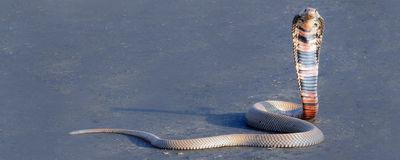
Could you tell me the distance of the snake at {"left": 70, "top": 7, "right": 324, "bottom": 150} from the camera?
13.0 m

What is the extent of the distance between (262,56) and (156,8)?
9.75 feet

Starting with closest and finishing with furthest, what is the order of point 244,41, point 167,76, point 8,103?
point 8,103 < point 167,76 < point 244,41

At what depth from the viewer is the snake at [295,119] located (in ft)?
42.5

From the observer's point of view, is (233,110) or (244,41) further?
(244,41)

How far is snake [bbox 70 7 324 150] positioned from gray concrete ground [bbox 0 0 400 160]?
114 millimetres

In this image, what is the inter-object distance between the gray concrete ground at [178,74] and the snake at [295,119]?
0.11 m

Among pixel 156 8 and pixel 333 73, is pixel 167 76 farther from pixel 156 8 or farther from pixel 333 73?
pixel 156 8

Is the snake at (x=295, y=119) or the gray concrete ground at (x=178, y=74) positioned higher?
the snake at (x=295, y=119)

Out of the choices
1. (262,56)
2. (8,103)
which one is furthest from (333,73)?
(8,103)

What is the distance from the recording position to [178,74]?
16.3 meters

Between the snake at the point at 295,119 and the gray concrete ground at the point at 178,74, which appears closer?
the snake at the point at 295,119

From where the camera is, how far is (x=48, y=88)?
52.3ft

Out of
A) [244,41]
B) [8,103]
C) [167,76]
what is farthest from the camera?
[244,41]

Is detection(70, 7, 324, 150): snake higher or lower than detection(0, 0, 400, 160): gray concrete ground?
higher
